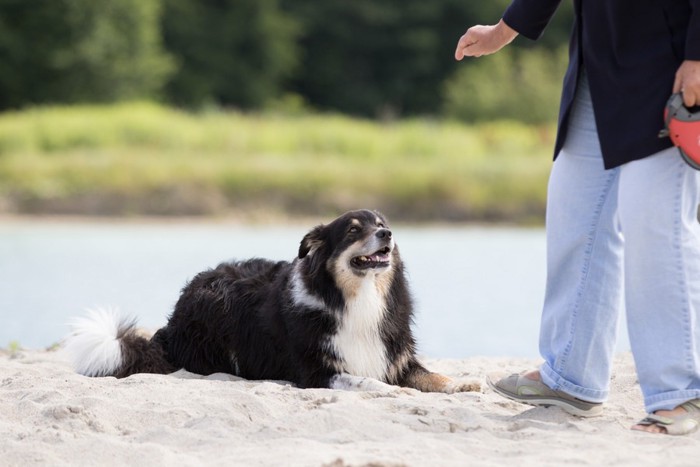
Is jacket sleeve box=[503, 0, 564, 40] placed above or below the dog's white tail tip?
above

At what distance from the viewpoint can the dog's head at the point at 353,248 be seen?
186 inches

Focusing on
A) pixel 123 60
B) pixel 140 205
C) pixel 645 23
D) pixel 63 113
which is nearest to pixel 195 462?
pixel 645 23

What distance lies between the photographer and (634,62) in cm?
339

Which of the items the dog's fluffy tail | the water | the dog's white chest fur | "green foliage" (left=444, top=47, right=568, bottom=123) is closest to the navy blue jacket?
the dog's white chest fur

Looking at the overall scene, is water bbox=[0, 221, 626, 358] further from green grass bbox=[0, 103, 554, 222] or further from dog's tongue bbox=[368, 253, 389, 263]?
green grass bbox=[0, 103, 554, 222]

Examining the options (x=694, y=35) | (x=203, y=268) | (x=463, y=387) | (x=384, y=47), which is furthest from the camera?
(x=384, y=47)

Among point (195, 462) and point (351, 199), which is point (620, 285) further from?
point (351, 199)

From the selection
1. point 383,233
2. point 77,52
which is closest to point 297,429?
point 383,233

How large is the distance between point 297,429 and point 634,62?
5.05 feet

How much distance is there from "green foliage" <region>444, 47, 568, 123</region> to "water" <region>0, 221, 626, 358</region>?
397 inches

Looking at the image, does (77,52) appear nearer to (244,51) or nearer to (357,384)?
(244,51)

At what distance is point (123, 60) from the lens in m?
27.6

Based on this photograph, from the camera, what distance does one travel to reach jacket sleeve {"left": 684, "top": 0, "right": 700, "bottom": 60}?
3.19 meters

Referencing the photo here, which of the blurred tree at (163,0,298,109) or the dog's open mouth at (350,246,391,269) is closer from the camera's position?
the dog's open mouth at (350,246,391,269)
